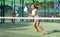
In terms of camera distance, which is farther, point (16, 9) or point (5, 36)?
point (16, 9)

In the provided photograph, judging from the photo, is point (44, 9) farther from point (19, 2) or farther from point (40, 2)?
point (19, 2)

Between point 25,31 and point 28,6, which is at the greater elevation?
point 28,6

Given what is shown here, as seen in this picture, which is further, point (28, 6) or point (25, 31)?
point (28, 6)

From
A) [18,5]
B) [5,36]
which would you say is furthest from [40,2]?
[5,36]

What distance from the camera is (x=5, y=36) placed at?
10648mm

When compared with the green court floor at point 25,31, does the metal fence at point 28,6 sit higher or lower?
higher

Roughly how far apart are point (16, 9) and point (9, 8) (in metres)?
0.65

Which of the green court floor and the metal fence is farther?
the metal fence

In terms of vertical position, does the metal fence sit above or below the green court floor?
above

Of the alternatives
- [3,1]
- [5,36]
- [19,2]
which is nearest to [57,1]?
[19,2]

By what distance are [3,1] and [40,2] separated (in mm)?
3428

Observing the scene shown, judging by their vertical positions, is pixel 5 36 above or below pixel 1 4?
below

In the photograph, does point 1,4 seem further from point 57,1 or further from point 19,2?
point 57,1

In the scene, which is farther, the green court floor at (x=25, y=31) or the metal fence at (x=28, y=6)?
the metal fence at (x=28, y=6)
